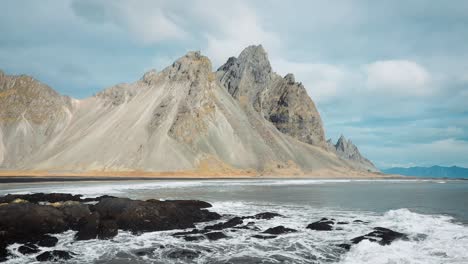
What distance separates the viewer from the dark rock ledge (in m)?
20.1

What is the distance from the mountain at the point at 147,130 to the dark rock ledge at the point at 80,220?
8627cm

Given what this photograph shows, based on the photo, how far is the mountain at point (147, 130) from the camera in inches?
4589

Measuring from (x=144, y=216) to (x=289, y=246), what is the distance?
10845 mm

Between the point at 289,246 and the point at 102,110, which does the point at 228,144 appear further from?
the point at 289,246

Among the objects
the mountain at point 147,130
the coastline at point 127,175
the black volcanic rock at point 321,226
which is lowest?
the black volcanic rock at point 321,226

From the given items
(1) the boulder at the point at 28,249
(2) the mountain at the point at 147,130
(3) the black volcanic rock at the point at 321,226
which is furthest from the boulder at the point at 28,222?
(2) the mountain at the point at 147,130

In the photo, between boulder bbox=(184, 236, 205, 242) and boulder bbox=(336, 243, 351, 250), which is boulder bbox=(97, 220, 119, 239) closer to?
boulder bbox=(184, 236, 205, 242)

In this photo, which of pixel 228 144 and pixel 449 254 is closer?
pixel 449 254

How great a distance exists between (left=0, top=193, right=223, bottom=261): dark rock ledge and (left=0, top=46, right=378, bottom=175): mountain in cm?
8627

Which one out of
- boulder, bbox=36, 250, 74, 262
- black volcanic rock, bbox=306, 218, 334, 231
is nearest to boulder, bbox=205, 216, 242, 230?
black volcanic rock, bbox=306, 218, 334, 231

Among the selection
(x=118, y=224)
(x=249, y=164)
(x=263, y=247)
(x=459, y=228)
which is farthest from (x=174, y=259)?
(x=249, y=164)

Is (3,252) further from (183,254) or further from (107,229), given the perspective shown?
(183,254)

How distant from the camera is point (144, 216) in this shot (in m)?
25.8

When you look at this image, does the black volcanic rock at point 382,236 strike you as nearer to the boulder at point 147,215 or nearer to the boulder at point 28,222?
the boulder at point 147,215
